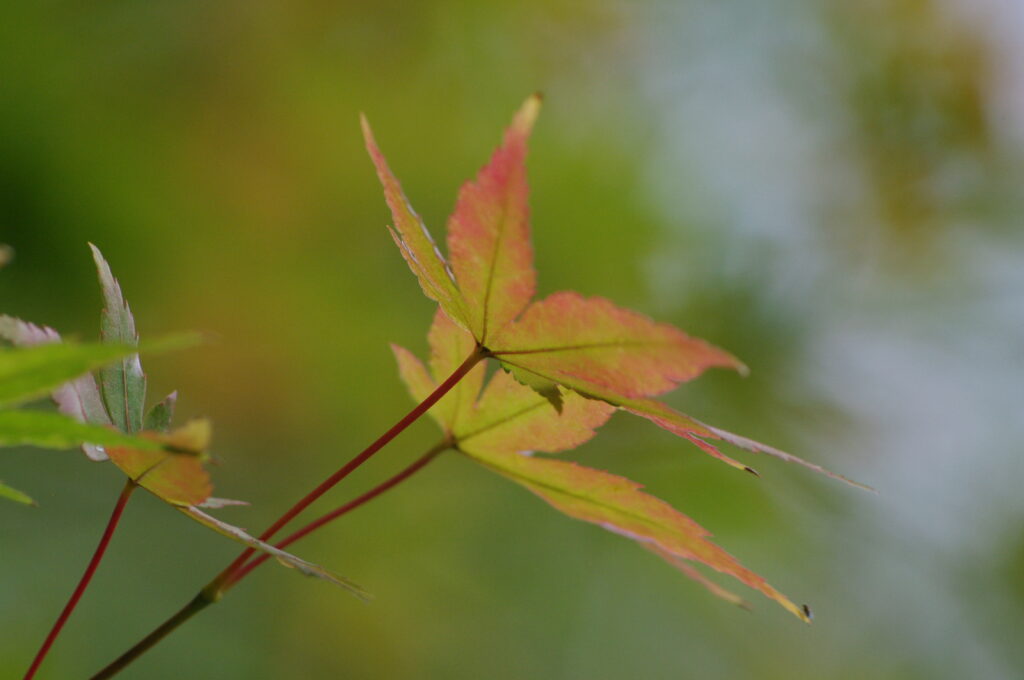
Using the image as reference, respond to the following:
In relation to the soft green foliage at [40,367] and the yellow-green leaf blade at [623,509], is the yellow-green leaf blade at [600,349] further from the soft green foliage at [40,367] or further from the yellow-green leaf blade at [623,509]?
the soft green foliage at [40,367]

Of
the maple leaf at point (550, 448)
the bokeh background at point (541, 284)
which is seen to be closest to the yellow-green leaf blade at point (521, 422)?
the maple leaf at point (550, 448)

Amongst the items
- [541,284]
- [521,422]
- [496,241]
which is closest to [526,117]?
[496,241]

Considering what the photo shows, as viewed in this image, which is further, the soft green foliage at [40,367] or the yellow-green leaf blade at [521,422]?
the yellow-green leaf blade at [521,422]

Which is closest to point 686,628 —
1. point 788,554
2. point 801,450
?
point 788,554

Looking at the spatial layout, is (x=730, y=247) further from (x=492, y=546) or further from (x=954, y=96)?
(x=492, y=546)

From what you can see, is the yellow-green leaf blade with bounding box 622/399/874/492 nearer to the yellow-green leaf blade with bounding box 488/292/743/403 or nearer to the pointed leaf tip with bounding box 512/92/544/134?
the yellow-green leaf blade with bounding box 488/292/743/403

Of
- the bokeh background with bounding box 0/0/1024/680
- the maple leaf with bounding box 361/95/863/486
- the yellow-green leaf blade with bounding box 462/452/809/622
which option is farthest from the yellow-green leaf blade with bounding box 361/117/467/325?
the bokeh background with bounding box 0/0/1024/680
